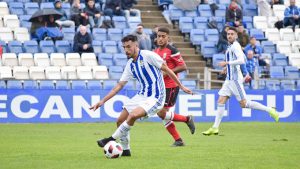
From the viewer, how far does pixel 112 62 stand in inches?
1111

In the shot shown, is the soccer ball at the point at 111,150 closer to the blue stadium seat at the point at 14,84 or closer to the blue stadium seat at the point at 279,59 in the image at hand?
the blue stadium seat at the point at 14,84

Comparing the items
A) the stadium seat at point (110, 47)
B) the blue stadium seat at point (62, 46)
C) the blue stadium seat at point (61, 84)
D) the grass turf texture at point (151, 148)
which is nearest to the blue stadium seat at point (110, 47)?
the stadium seat at point (110, 47)

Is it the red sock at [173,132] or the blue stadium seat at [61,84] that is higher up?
the red sock at [173,132]

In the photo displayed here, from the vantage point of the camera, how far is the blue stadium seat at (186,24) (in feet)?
103

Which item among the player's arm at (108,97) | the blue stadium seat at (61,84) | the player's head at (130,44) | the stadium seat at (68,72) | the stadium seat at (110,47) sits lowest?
the blue stadium seat at (61,84)

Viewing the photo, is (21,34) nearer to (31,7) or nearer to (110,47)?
(31,7)

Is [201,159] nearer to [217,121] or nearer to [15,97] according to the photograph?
[217,121]

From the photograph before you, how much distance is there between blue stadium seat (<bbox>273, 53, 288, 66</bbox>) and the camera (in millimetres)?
30844

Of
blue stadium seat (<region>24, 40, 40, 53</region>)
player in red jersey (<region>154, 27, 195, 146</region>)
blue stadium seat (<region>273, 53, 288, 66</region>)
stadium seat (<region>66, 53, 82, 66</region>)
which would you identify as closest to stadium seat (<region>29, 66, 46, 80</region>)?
stadium seat (<region>66, 53, 82, 66</region>)

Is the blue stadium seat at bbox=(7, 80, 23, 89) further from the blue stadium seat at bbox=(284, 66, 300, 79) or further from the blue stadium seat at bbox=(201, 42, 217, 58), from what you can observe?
the blue stadium seat at bbox=(284, 66, 300, 79)

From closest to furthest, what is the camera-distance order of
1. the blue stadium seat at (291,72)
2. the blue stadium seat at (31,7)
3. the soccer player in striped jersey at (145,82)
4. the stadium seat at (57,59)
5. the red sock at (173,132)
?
the soccer player in striped jersey at (145,82), the red sock at (173,132), the stadium seat at (57,59), the blue stadium seat at (31,7), the blue stadium seat at (291,72)

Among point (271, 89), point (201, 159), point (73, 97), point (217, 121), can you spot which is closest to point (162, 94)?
point (201, 159)

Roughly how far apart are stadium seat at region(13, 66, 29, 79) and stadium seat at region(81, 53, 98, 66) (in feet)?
6.61

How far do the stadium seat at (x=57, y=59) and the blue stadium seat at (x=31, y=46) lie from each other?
0.66 meters
